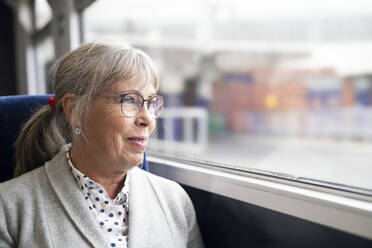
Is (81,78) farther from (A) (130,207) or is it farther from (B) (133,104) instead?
(A) (130,207)

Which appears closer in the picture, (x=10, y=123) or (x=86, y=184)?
(x=86, y=184)

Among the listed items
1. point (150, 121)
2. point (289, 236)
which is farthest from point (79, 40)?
point (289, 236)

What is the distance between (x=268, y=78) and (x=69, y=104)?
21.4 feet

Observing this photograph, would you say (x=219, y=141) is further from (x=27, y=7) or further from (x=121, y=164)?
(x=121, y=164)

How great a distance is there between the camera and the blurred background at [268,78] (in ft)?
22.9

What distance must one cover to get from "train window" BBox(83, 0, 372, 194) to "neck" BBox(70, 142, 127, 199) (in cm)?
515

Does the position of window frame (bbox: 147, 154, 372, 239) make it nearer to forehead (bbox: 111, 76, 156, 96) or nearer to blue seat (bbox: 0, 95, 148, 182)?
forehead (bbox: 111, 76, 156, 96)

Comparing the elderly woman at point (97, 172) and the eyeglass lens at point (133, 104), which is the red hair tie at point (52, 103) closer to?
the elderly woman at point (97, 172)

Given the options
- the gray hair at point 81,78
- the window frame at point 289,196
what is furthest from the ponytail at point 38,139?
the window frame at point 289,196

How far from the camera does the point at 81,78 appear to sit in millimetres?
987

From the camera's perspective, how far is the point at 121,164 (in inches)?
38.9

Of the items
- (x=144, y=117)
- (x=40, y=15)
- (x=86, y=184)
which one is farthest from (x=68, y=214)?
(x=40, y=15)

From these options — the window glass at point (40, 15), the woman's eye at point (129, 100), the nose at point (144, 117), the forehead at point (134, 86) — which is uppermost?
the window glass at point (40, 15)

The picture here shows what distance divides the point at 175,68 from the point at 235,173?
774 centimetres
